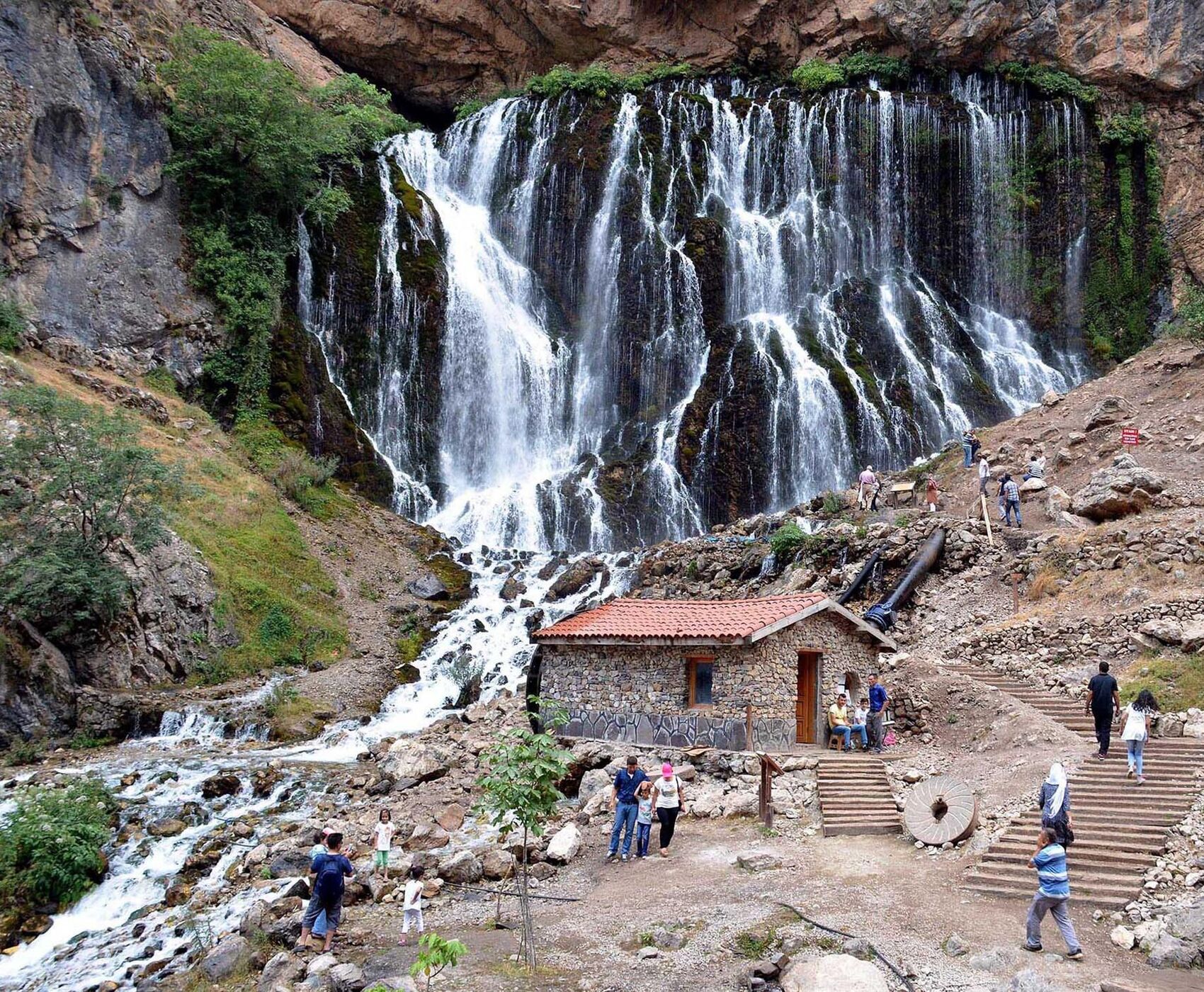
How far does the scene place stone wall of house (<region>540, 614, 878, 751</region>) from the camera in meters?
17.1

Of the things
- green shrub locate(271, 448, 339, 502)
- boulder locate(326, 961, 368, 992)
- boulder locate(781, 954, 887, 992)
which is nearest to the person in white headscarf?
boulder locate(781, 954, 887, 992)

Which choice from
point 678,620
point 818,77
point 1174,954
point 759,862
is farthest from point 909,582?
point 818,77

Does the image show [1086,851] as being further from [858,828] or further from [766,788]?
[766,788]

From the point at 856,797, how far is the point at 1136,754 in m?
3.91

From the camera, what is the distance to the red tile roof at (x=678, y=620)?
1698cm

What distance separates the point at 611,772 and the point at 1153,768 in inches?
320

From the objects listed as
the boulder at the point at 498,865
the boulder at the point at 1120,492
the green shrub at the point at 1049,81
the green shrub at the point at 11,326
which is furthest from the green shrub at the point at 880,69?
the boulder at the point at 498,865

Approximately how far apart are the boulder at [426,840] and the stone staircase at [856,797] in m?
5.80

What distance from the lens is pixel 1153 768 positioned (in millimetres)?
12438

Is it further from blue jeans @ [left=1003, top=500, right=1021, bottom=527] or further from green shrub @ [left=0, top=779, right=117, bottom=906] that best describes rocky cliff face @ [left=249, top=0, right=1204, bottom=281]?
green shrub @ [left=0, top=779, right=117, bottom=906]

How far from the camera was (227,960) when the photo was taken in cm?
1110

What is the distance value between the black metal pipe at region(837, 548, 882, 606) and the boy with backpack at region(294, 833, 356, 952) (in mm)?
15816

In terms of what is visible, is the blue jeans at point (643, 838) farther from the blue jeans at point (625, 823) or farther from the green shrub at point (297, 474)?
the green shrub at point (297, 474)

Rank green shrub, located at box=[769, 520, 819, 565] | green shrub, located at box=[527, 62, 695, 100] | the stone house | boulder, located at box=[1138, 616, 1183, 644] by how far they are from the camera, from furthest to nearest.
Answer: green shrub, located at box=[527, 62, 695, 100] → green shrub, located at box=[769, 520, 819, 565] → the stone house → boulder, located at box=[1138, 616, 1183, 644]
